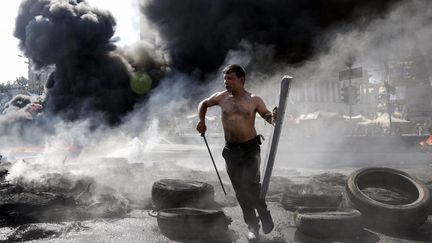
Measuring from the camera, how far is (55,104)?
12938 mm

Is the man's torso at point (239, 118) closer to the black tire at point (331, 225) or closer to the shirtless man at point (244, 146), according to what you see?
the shirtless man at point (244, 146)

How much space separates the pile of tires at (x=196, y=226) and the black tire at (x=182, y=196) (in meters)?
1.02

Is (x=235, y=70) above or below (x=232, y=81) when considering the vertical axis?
above

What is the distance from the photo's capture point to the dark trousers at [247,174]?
13.0ft

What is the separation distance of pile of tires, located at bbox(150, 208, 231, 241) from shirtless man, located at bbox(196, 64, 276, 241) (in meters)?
0.36

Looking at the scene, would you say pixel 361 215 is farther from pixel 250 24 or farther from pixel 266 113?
pixel 250 24

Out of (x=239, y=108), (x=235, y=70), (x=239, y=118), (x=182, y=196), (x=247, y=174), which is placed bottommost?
(x=182, y=196)

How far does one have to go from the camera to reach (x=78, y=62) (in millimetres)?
13156

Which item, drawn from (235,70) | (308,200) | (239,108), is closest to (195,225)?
(239,108)

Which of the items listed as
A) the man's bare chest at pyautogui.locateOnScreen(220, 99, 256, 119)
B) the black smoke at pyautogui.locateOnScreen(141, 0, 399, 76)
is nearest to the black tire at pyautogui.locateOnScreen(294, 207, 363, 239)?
the man's bare chest at pyautogui.locateOnScreen(220, 99, 256, 119)

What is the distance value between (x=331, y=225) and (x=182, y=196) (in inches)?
84.7

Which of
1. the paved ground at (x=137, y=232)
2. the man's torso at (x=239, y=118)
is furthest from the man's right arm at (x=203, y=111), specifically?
the paved ground at (x=137, y=232)

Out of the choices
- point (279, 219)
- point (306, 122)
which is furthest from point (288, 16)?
point (306, 122)

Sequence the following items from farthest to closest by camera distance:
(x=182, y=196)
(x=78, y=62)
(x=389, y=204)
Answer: (x=78, y=62) < (x=182, y=196) < (x=389, y=204)
